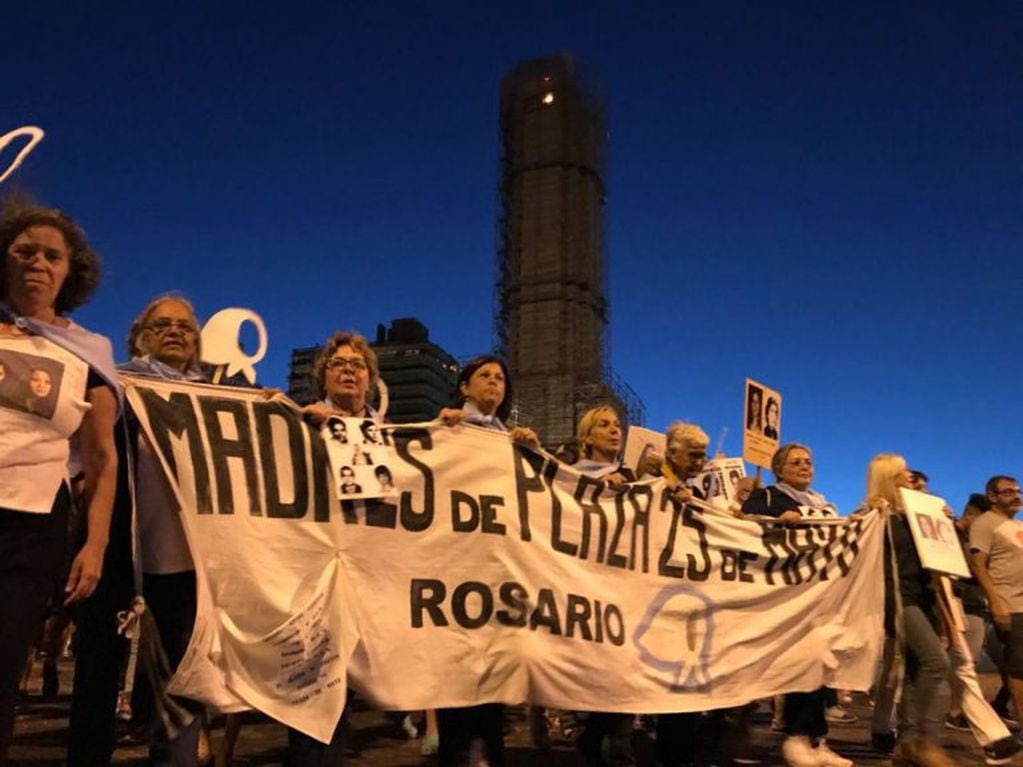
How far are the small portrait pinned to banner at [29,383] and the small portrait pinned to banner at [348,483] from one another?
127 cm

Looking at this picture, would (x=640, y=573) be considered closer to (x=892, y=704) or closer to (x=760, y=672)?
(x=760, y=672)

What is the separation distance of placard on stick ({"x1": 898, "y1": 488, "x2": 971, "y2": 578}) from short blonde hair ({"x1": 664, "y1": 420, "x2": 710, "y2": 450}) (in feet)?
4.22

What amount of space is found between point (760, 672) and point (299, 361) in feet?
363

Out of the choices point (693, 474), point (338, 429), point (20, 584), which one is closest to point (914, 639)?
point (693, 474)

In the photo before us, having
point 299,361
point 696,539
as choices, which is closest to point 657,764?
point 696,539

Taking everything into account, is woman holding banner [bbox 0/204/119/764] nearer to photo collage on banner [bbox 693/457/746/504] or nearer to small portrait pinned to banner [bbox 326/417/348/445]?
small portrait pinned to banner [bbox 326/417/348/445]

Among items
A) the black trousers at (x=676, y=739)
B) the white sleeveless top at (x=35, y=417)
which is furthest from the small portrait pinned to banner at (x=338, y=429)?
the black trousers at (x=676, y=739)

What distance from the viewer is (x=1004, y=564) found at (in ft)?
19.5

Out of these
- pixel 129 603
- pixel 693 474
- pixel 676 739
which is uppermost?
pixel 693 474

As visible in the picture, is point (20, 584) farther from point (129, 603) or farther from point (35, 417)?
point (129, 603)

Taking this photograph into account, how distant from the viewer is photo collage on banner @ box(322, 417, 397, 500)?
341cm

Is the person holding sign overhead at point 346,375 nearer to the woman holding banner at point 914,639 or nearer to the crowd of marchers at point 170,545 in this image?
the crowd of marchers at point 170,545

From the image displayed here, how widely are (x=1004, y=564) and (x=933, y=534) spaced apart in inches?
46.9

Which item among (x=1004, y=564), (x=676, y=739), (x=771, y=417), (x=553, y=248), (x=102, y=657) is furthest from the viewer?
(x=553, y=248)
